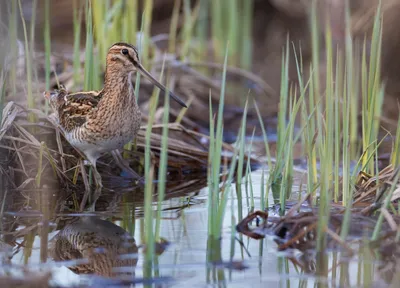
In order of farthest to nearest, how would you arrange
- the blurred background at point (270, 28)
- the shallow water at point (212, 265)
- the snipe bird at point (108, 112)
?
the blurred background at point (270, 28) → the snipe bird at point (108, 112) → the shallow water at point (212, 265)

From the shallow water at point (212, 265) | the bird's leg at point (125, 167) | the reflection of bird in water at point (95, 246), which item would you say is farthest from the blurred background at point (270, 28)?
the shallow water at point (212, 265)

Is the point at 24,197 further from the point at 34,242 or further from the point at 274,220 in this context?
the point at 274,220

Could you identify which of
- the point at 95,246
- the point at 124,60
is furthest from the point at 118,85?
the point at 95,246

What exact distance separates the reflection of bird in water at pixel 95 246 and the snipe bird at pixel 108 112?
0.74 m

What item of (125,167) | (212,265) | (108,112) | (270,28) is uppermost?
(270,28)

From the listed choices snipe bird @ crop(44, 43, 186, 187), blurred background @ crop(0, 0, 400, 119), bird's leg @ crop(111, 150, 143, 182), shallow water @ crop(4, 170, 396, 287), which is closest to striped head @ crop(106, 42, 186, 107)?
snipe bird @ crop(44, 43, 186, 187)

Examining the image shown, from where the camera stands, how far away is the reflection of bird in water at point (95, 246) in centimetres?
389

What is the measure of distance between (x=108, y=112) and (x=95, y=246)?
1.42 meters

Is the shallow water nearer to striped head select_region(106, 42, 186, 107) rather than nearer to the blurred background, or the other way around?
striped head select_region(106, 42, 186, 107)

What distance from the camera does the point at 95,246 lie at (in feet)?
14.1

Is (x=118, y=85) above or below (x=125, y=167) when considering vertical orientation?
above

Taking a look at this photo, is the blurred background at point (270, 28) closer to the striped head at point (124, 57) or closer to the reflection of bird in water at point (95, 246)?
the striped head at point (124, 57)

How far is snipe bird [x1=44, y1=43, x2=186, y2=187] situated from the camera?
546cm

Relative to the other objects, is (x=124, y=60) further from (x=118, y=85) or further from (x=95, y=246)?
(x=95, y=246)
